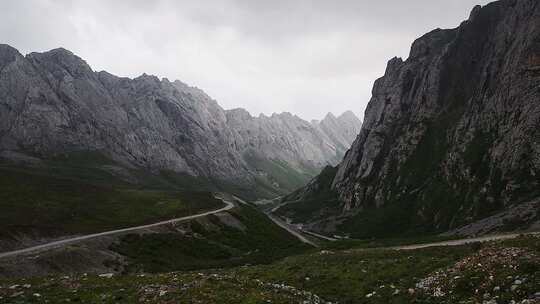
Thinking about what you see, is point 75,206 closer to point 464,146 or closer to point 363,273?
point 363,273

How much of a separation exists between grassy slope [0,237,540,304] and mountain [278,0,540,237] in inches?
1791

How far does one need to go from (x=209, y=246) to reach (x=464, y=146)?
9239cm

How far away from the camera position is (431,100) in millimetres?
175000

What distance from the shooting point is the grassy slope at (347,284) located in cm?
2297

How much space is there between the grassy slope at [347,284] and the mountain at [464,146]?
45.5m

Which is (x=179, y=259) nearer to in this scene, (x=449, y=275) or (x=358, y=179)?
(x=449, y=275)

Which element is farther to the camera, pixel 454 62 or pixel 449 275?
pixel 454 62

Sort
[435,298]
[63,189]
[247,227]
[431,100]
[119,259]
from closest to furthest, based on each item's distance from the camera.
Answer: [435,298], [119,259], [247,227], [63,189], [431,100]

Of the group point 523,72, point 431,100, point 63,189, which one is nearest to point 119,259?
point 63,189

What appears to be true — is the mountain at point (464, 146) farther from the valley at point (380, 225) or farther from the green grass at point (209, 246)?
the green grass at point (209, 246)

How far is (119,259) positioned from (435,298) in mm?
51845

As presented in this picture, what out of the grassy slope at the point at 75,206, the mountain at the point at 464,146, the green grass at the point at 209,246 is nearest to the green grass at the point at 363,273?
the green grass at the point at 209,246

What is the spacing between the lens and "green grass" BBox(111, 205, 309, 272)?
64.2m

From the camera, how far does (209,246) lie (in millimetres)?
84000
